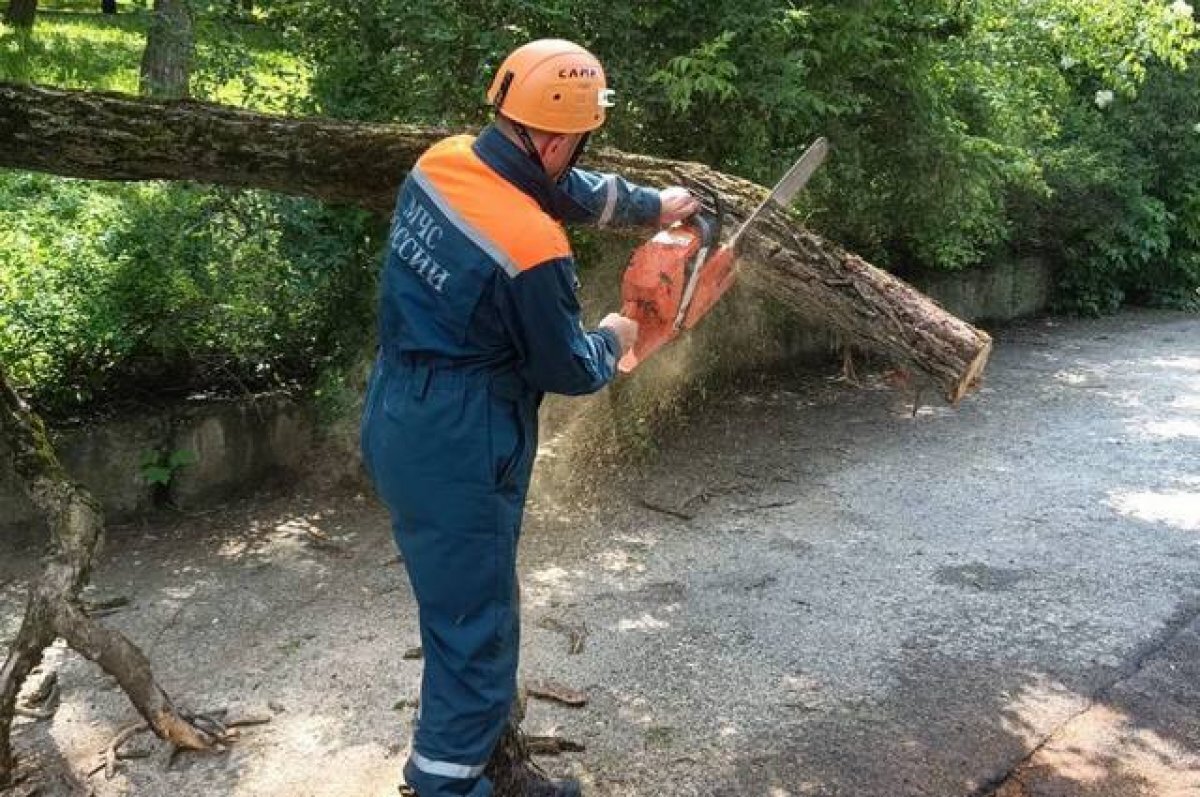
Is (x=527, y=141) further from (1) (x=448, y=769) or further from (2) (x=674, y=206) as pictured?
(1) (x=448, y=769)

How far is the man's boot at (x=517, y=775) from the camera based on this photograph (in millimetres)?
3164

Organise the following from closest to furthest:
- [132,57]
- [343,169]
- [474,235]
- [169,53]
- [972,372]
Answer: [474,235] < [972,372] < [343,169] < [169,53] < [132,57]

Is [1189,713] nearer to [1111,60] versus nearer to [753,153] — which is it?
[753,153]

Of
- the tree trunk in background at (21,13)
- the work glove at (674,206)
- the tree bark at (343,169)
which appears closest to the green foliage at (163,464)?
the tree bark at (343,169)

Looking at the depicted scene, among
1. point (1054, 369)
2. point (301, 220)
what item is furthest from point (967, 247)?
point (301, 220)

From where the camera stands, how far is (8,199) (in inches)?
242

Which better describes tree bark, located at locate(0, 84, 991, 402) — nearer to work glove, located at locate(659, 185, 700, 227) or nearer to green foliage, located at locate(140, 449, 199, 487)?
work glove, located at locate(659, 185, 700, 227)

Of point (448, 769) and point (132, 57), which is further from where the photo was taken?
point (132, 57)

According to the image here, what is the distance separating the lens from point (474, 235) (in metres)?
2.55

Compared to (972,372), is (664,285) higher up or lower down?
higher up

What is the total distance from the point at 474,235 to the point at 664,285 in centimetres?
80

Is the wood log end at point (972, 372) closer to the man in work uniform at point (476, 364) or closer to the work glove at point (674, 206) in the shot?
the work glove at point (674, 206)

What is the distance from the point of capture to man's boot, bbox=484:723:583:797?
316 cm

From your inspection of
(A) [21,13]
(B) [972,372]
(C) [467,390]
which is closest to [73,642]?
(C) [467,390]
